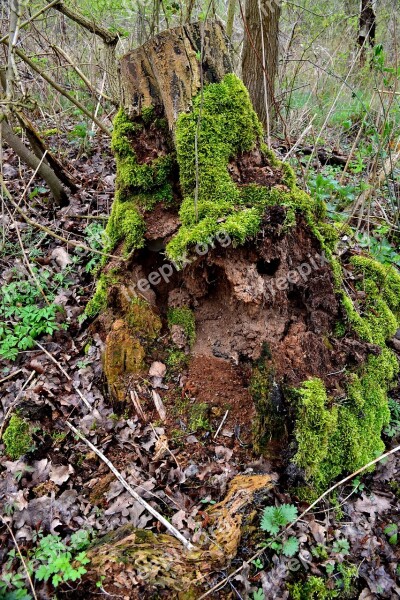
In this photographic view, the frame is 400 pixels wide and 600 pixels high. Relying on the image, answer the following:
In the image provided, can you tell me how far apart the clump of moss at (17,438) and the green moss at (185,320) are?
4.37 ft

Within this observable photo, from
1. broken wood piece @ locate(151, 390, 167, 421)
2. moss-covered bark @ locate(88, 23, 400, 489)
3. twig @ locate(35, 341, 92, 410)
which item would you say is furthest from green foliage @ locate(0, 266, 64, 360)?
broken wood piece @ locate(151, 390, 167, 421)

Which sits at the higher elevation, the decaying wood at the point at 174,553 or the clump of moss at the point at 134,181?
the clump of moss at the point at 134,181

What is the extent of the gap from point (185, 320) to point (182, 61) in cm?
198

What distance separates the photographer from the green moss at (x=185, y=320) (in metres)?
3.20

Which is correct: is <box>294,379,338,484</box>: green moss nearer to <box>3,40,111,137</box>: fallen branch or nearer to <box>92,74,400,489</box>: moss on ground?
<box>92,74,400,489</box>: moss on ground

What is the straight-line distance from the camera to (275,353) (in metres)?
2.82

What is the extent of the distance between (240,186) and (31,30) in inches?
243

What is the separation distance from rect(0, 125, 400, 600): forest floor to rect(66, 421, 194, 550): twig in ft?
0.13

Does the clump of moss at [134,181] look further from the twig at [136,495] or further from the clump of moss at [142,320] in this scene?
the twig at [136,495]

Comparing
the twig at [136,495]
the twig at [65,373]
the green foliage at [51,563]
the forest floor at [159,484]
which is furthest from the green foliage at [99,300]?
the green foliage at [51,563]

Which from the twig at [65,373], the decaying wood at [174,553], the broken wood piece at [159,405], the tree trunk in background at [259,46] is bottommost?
the decaying wood at [174,553]

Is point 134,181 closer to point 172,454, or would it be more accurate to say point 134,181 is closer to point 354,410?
point 172,454

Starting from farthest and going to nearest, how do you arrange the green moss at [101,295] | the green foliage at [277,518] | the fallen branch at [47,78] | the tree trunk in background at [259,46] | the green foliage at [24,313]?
the tree trunk in background at [259,46], the fallen branch at [47,78], the green foliage at [24,313], the green moss at [101,295], the green foliage at [277,518]

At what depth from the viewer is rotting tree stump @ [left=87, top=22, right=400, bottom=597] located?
9.07 feet
